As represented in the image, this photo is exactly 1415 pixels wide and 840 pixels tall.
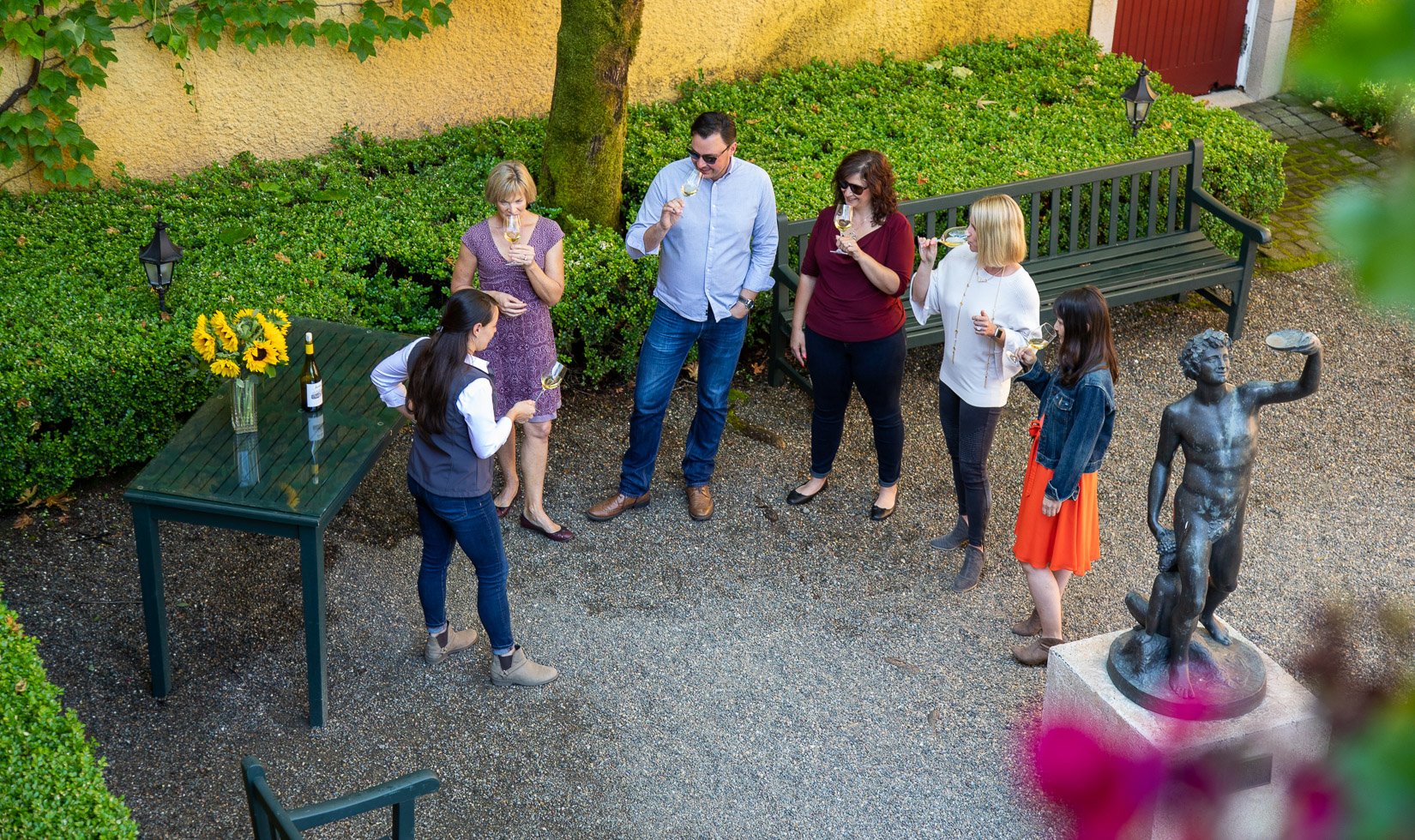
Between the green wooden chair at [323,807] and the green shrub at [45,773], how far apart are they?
0.54 metres

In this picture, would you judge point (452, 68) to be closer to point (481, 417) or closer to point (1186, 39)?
point (481, 417)

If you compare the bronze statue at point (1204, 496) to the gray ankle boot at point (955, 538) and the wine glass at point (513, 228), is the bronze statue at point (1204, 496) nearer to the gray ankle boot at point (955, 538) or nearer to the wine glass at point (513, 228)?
the gray ankle boot at point (955, 538)

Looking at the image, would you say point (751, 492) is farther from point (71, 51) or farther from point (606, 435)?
point (71, 51)

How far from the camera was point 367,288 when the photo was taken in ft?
23.9

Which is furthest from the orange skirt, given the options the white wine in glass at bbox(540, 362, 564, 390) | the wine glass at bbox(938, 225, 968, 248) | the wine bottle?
the wine bottle

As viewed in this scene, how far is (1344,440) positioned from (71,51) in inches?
299

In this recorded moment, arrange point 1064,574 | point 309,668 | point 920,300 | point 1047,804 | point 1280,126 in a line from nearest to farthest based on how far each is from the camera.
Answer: point 1047,804
point 309,668
point 1064,574
point 920,300
point 1280,126

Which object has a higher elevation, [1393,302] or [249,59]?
[1393,302]

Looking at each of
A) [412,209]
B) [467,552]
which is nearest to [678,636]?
[467,552]

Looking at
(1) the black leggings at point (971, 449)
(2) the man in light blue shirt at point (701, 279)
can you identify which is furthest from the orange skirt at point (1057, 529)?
(2) the man in light blue shirt at point (701, 279)

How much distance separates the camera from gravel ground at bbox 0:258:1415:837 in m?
5.04

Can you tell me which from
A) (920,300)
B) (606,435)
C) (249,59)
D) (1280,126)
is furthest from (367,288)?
(1280,126)

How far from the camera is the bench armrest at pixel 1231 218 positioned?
7.86m

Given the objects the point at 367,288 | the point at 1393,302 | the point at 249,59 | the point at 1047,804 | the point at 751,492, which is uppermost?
the point at 1393,302
